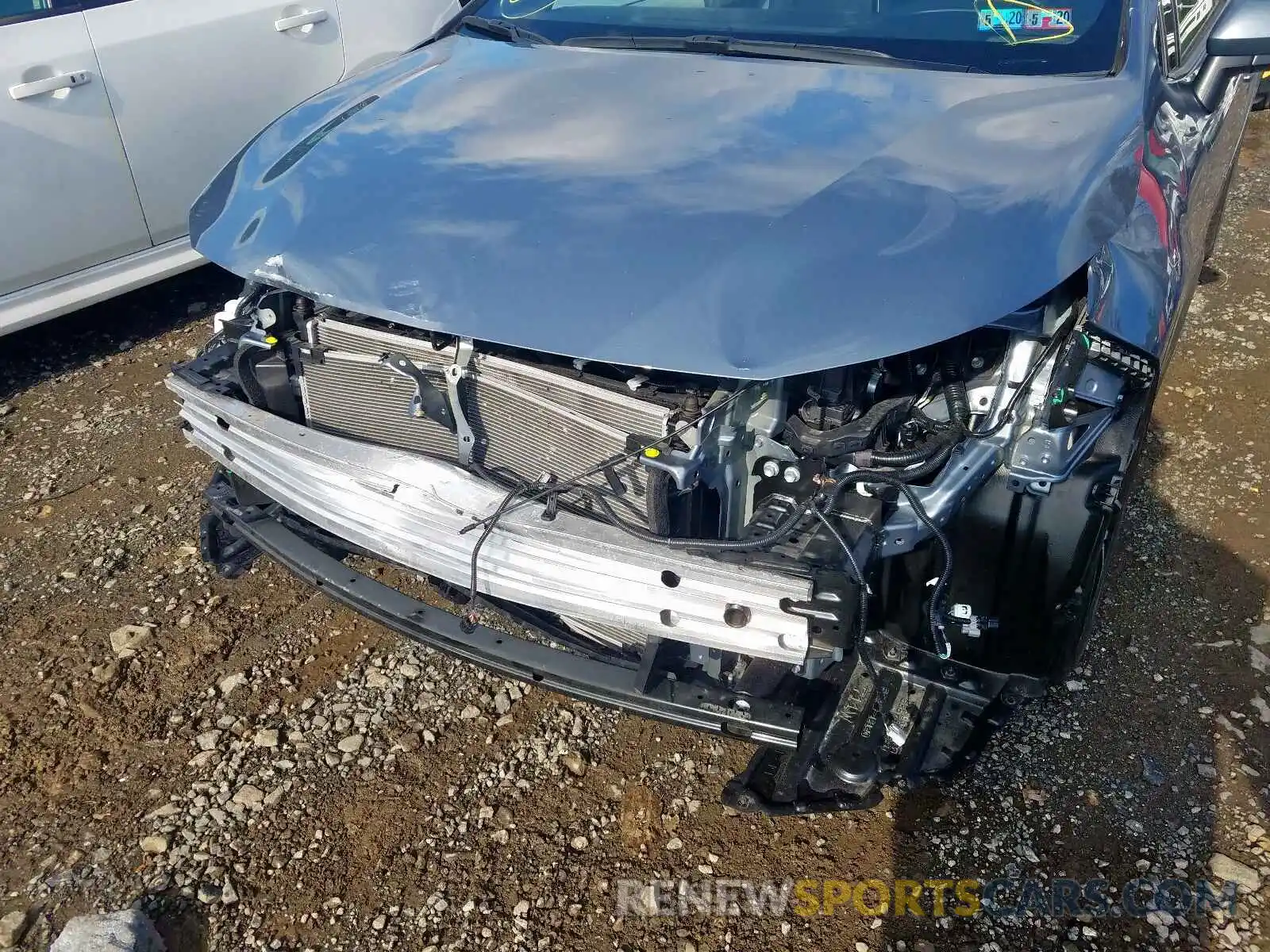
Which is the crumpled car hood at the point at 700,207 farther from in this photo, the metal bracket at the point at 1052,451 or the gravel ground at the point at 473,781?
the gravel ground at the point at 473,781

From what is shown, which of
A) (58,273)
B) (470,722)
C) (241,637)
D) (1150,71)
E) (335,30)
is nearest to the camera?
(1150,71)

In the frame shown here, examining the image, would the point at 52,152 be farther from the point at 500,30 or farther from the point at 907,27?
the point at 907,27

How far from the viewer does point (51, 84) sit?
3.83m

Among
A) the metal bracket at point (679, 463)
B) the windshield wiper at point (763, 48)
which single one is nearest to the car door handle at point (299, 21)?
the windshield wiper at point (763, 48)

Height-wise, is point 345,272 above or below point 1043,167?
below

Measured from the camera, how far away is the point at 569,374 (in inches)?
82.1

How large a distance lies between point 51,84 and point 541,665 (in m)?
3.28

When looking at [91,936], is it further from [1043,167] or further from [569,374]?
[1043,167]

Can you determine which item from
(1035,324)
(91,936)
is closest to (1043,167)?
(1035,324)

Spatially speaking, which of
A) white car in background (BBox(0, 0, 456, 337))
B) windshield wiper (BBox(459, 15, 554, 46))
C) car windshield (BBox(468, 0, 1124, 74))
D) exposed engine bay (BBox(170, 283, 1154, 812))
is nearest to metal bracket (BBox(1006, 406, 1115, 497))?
exposed engine bay (BBox(170, 283, 1154, 812))

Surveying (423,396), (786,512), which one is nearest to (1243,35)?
(786,512)

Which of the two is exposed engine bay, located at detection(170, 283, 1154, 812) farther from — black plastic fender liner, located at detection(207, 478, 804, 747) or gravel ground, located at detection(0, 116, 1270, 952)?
gravel ground, located at detection(0, 116, 1270, 952)

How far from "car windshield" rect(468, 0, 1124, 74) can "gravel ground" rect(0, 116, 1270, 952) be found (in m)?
1.57

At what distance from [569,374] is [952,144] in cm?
98
